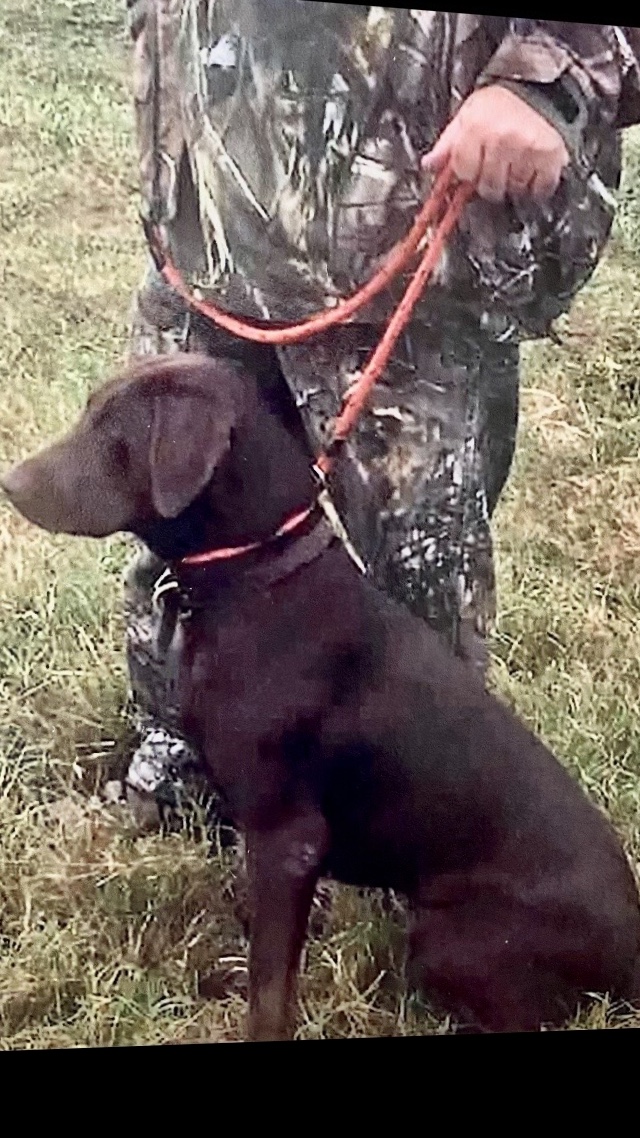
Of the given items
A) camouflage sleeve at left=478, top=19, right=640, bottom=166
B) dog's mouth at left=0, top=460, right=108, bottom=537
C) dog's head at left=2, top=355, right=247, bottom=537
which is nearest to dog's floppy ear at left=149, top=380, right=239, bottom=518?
dog's head at left=2, top=355, right=247, bottom=537

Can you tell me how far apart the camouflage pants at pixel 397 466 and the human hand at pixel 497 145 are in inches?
8.2

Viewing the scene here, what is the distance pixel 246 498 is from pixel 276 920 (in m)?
0.54

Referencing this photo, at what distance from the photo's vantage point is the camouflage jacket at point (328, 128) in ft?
7.04

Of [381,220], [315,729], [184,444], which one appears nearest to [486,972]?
[315,729]

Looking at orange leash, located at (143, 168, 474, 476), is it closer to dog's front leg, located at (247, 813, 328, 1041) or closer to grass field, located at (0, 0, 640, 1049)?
grass field, located at (0, 0, 640, 1049)

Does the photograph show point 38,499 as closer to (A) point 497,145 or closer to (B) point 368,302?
(B) point 368,302

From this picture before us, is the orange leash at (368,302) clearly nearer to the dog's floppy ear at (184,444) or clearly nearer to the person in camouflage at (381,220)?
the person in camouflage at (381,220)

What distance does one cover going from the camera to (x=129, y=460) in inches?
82.0

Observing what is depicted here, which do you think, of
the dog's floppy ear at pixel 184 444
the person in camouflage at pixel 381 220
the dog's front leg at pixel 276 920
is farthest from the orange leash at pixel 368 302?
the dog's front leg at pixel 276 920

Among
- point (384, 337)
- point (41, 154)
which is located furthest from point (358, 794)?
point (41, 154)

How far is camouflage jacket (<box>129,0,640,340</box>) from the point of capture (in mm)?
2146

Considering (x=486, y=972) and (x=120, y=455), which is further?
(x=486, y=972)

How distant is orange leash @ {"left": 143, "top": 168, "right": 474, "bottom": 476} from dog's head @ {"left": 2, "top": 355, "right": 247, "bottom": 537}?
0.11 meters

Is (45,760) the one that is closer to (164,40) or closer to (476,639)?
(476,639)
